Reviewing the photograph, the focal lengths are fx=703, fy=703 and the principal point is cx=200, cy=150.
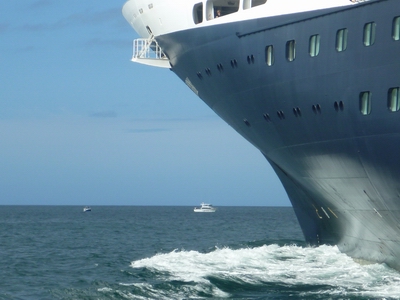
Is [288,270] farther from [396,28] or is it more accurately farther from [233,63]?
[396,28]

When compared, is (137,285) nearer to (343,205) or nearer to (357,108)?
(343,205)

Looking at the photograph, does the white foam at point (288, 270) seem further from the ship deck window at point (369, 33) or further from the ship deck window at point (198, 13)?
the ship deck window at point (198, 13)

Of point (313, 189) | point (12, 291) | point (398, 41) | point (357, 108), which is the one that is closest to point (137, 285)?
point (12, 291)

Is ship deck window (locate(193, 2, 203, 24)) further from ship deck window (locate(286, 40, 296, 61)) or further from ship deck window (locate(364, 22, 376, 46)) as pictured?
ship deck window (locate(364, 22, 376, 46))

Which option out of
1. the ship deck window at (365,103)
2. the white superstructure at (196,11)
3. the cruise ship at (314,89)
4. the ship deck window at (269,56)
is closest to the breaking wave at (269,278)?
the cruise ship at (314,89)

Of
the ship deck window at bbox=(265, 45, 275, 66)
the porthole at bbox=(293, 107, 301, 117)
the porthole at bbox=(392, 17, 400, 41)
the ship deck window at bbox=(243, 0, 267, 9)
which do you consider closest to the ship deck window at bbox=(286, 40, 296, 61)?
the ship deck window at bbox=(265, 45, 275, 66)

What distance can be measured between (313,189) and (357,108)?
5163mm

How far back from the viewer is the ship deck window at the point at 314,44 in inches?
809

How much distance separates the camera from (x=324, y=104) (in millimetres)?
20688

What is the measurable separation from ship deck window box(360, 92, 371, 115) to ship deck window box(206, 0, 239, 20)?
6667 millimetres

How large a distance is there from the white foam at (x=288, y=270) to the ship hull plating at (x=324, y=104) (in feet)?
2.06

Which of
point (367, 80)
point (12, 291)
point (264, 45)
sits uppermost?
point (264, 45)

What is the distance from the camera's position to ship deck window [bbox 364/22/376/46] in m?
19.1

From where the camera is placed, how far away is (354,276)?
76.5 ft
